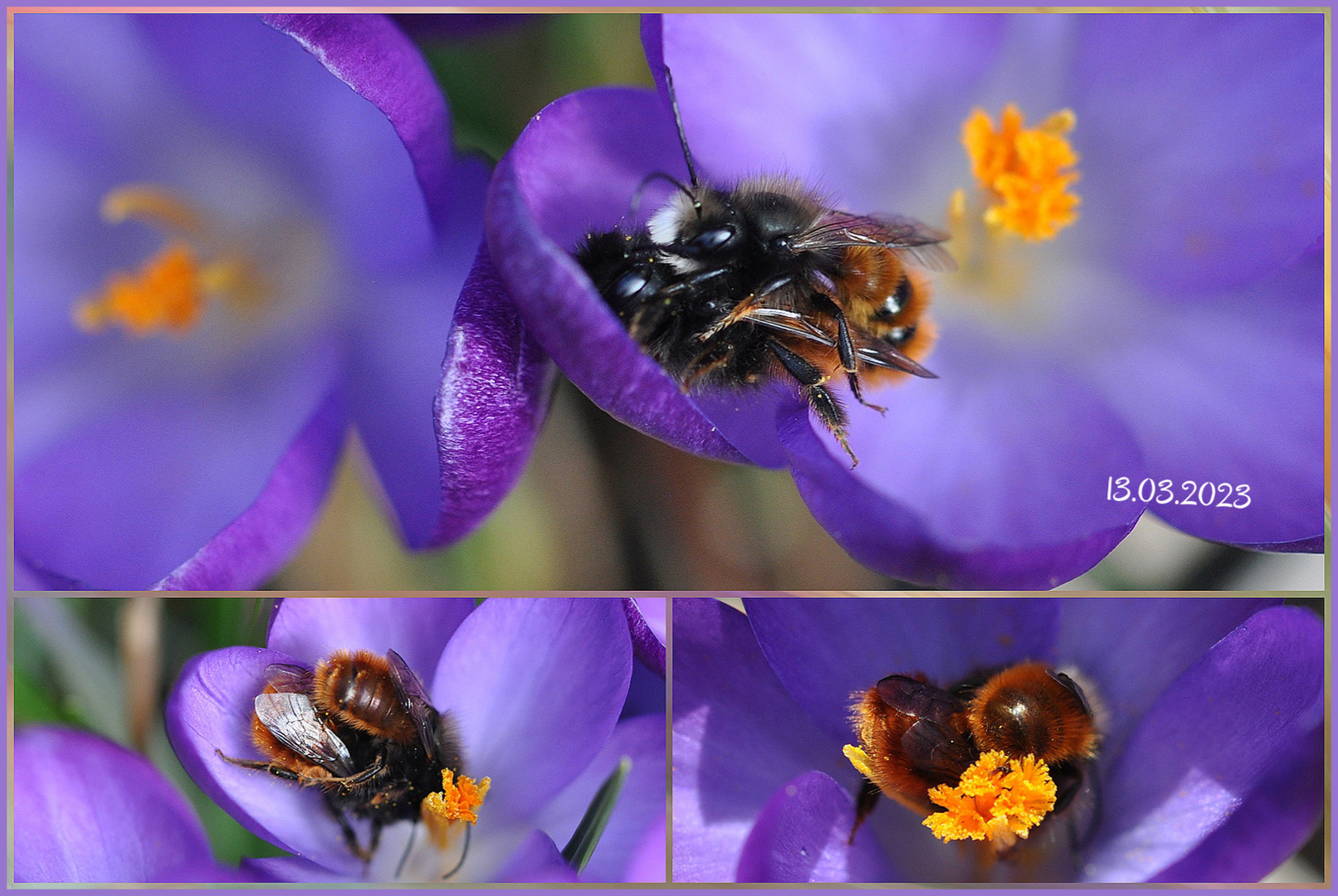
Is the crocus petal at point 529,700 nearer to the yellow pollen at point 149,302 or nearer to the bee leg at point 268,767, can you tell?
the bee leg at point 268,767

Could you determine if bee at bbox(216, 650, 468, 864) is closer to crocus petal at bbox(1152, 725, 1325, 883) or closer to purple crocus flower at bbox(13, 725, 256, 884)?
purple crocus flower at bbox(13, 725, 256, 884)

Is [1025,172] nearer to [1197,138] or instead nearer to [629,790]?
[1197,138]

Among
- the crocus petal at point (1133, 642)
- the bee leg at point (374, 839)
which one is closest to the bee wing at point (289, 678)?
the bee leg at point (374, 839)

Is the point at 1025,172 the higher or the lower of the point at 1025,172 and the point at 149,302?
the higher

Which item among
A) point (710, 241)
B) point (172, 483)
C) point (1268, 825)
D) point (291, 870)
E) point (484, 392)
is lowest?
point (291, 870)

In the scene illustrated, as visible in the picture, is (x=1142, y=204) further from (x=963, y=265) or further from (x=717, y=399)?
(x=717, y=399)

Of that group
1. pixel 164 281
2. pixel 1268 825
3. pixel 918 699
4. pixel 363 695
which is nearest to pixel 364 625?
pixel 363 695
